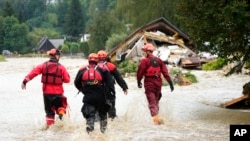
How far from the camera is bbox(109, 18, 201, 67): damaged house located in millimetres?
37750

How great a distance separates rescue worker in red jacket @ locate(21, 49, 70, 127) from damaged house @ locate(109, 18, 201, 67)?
2555 cm

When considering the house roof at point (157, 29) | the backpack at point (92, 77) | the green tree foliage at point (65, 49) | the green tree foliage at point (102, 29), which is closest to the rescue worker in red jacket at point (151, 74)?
the backpack at point (92, 77)

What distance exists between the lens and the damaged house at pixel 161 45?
37.8 meters

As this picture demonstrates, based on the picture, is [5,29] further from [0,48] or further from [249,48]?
[249,48]

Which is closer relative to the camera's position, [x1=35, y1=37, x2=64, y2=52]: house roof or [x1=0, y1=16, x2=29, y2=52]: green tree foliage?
[x1=0, y1=16, x2=29, y2=52]: green tree foliage

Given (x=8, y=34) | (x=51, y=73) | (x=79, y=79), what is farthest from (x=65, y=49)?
(x=79, y=79)

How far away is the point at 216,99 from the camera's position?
60.4 ft

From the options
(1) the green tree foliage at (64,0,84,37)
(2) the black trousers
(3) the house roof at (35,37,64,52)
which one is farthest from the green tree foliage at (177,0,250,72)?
(1) the green tree foliage at (64,0,84,37)

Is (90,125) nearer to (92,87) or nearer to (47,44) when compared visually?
(92,87)

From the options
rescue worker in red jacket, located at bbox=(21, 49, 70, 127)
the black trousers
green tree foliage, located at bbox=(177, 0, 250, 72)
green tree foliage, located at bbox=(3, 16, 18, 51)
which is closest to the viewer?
rescue worker in red jacket, located at bbox=(21, 49, 70, 127)

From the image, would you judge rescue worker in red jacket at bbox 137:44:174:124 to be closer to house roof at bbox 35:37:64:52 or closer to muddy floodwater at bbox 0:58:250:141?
muddy floodwater at bbox 0:58:250:141

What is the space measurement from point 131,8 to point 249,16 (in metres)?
45.2

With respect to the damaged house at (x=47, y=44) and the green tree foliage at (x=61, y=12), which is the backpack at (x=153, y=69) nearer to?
the damaged house at (x=47, y=44)

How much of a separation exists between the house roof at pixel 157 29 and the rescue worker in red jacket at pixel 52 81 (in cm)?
2728
